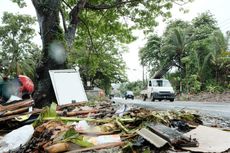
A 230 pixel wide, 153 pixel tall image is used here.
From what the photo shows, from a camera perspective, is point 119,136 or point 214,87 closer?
point 119,136

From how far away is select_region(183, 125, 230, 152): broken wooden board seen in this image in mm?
3533

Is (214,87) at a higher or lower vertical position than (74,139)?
higher

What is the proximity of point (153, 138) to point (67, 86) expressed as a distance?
7.24 metres

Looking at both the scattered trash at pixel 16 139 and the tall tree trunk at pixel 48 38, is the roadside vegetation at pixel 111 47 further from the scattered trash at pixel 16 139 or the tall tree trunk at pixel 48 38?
the scattered trash at pixel 16 139

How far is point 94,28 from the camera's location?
1675 cm

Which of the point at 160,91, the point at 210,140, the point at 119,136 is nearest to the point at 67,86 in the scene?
the point at 119,136

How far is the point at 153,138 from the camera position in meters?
3.70

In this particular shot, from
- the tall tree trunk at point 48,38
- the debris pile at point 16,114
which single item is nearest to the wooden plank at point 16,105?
the debris pile at point 16,114

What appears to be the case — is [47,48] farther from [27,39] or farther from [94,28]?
[27,39]

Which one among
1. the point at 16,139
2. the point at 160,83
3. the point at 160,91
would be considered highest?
the point at 160,83

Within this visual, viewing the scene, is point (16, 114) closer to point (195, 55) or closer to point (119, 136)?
point (119, 136)

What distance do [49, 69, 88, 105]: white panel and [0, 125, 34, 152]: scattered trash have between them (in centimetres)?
593

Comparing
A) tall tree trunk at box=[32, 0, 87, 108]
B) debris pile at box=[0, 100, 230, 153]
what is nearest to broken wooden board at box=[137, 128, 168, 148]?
debris pile at box=[0, 100, 230, 153]

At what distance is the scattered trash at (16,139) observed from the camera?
13.7 feet
